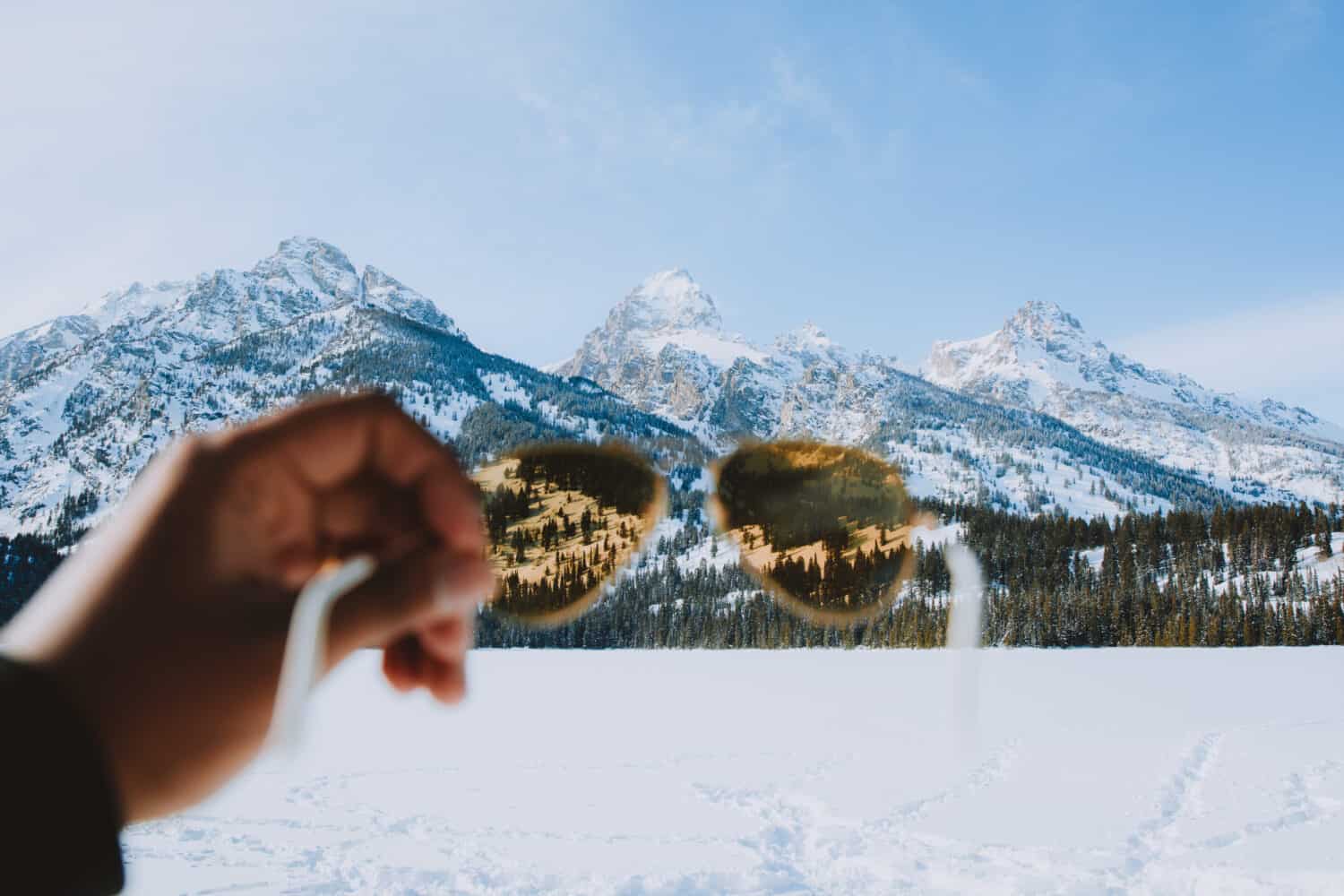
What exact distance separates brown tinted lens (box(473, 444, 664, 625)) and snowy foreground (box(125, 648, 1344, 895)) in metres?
1.88

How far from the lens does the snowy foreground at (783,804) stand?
31.8 feet

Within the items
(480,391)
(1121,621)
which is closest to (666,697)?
(1121,621)

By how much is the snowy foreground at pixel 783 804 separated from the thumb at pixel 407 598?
5.88ft

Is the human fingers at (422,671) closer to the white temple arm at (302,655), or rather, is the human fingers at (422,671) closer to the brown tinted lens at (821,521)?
the white temple arm at (302,655)

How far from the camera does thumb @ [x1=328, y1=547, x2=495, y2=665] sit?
1.15 meters

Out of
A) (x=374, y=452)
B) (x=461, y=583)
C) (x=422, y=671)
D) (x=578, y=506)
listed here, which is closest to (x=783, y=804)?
(x=578, y=506)

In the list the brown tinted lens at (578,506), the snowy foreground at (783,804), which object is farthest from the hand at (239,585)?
the brown tinted lens at (578,506)

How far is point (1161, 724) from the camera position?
918 inches

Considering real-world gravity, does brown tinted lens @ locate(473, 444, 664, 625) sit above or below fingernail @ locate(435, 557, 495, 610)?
above

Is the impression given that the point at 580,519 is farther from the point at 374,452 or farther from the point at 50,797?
the point at 50,797

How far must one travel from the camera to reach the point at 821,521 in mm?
46531

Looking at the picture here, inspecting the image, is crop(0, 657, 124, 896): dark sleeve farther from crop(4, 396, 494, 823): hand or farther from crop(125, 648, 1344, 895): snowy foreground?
crop(125, 648, 1344, 895): snowy foreground

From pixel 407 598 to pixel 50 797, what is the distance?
1.68ft

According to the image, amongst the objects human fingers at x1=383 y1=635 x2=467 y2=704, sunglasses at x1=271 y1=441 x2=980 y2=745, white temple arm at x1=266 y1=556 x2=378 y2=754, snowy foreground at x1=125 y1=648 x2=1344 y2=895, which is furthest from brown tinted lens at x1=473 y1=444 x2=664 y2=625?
white temple arm at x1=266 y1=556 x2=378 y2=754
